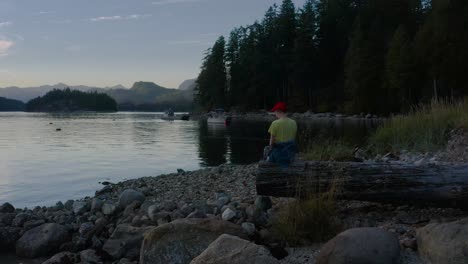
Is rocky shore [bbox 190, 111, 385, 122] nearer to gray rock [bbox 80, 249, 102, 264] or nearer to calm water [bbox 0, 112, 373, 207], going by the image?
calm water [bbox 0, 112, 373, 207]

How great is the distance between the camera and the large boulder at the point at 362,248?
611cm

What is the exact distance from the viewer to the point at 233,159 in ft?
89.2

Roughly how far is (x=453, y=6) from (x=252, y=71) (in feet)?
194

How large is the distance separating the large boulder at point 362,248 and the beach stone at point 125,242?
3821 millimetres

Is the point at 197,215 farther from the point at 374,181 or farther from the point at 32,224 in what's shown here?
the point at 32,224

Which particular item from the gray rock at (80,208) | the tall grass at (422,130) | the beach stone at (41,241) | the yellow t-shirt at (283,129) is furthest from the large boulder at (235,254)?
the tall grass at (422,130)

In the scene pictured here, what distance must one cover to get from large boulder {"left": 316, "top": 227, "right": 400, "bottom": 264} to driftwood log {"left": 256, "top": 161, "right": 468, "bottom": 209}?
1.67 m

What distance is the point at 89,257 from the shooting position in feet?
29.3

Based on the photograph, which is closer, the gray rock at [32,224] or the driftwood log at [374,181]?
the driftwood log at [374,181]

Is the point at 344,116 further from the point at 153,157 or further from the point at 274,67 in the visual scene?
the point at 153,157

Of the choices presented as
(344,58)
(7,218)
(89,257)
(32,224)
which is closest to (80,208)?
(32,224)

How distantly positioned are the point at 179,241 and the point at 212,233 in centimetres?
53

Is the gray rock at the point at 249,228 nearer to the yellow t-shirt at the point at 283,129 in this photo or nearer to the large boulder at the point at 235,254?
the large boulder at the point at 235,254

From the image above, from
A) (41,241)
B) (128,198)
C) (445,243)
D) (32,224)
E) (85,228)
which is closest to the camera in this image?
(445,243)
